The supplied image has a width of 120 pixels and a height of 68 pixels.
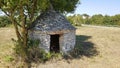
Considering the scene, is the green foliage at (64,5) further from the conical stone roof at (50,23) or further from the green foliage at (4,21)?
the green foliage at (4,21)

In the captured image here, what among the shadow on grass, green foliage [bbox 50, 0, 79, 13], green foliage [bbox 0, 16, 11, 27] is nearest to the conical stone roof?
green foliage [bbox 50, 0, 79, 13]

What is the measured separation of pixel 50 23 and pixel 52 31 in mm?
823

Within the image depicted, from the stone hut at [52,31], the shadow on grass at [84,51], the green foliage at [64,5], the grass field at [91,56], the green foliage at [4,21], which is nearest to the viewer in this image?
the grass field at [91,56]

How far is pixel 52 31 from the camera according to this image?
1909cm

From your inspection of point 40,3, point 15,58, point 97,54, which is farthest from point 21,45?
point 97,54

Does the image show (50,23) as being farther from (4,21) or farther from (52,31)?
(4,21)

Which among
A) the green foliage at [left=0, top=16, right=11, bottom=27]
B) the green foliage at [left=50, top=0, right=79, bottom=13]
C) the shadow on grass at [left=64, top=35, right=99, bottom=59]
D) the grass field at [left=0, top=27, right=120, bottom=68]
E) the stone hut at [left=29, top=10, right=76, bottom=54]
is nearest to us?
the grass field at [left=0, top=27, right=120, bottom=68]

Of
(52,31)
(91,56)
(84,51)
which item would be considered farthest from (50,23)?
(91,56)

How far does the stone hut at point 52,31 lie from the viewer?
754 inches

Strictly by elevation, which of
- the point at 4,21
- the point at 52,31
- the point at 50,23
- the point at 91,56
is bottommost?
the point at 91,56

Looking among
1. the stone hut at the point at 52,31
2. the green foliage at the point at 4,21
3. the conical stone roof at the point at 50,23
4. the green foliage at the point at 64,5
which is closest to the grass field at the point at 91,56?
the stone hut at the point at 52,31

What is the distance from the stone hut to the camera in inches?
754

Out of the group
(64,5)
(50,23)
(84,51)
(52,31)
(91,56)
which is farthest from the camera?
(64,5)

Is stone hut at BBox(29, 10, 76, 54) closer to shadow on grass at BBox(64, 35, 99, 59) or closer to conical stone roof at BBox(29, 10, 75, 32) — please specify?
conical stone roof at BBox(29, 10, 75, 32)
